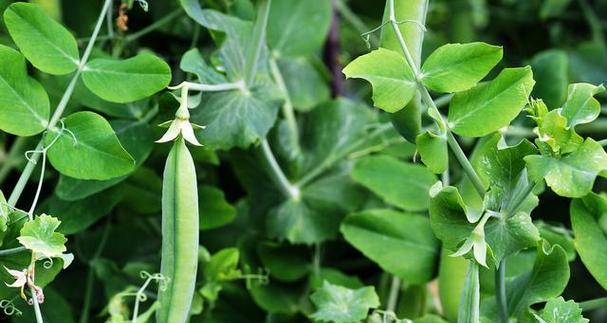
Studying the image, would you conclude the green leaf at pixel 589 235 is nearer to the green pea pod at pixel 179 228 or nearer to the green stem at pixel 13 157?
the green pea pod at pixel 179 228

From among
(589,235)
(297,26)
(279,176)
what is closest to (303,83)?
(297,26)

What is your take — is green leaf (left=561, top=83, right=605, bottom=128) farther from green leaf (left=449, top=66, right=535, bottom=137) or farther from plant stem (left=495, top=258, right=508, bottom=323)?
plant stem (left=495, top=258, right=508, bottom=323)

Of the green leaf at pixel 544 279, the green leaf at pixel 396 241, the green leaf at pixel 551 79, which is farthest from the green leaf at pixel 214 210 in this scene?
the green leaf at pixel 551 79

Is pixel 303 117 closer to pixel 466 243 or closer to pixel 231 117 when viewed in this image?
pixel 231 117

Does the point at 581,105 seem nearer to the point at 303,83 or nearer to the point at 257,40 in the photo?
the point at 257,40

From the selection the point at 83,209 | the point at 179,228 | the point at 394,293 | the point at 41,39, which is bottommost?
the point at 394,293

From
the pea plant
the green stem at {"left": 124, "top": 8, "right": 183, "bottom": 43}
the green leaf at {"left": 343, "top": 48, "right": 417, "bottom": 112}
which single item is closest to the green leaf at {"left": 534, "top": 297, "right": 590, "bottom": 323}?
the pea plant
